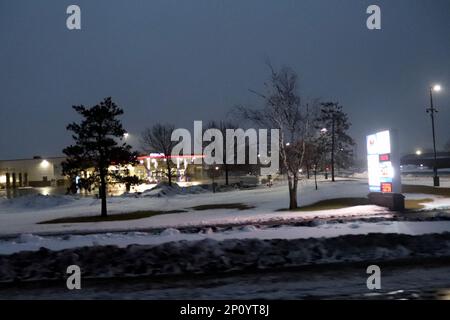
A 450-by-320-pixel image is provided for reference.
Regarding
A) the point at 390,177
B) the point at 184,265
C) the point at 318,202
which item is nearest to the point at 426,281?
the point at 184,265

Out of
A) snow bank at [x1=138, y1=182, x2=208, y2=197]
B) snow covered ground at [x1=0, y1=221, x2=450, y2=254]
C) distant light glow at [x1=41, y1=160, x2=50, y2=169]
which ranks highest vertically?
distant light glow at [x1=41, y1=160, x2=50, y2=169]

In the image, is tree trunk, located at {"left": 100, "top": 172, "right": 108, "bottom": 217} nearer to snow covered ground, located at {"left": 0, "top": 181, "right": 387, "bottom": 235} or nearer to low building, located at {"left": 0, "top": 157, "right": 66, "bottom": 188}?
snow covered ground, located at {"left": 0, "top": 181, "right": 387, "bottom": 235}

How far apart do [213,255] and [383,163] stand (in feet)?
57.3

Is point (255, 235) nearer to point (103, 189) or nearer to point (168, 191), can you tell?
point (103, 189)

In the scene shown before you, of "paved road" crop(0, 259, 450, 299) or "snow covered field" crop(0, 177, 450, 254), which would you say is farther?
"snow covered field" crop(0, 177, 450, 254)

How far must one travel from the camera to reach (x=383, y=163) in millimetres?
26609

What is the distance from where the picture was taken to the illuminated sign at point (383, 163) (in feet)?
84.4

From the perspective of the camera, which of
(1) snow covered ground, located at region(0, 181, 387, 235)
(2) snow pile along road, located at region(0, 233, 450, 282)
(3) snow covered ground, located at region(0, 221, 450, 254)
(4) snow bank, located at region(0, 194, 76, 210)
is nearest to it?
(2) snow pile along road, located at region(0, 233, 450, 282)

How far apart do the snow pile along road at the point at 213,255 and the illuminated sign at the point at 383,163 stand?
42.6ft

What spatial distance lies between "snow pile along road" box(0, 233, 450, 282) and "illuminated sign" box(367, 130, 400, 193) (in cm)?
1297

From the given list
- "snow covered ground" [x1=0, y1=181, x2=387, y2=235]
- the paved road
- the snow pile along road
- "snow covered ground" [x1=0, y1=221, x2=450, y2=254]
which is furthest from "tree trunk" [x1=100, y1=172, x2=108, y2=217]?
the paved road

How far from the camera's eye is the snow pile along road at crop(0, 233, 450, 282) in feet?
35.5

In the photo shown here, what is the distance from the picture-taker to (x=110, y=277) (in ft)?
34.1

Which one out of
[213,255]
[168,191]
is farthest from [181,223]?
[168,191]
